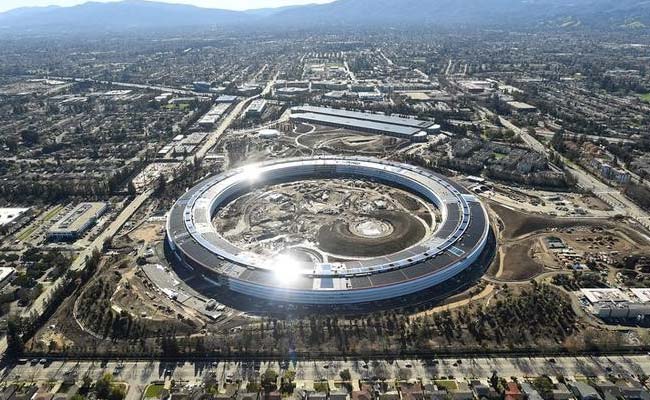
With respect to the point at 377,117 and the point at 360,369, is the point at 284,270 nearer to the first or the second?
the point at 360,369

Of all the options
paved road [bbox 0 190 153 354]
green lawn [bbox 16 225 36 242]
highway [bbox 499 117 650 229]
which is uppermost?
highway [bbox 499 117 650 229]

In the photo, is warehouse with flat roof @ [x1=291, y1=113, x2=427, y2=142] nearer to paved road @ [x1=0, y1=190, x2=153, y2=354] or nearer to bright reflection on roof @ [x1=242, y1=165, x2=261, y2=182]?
bright reflection on roof @ [x1=242, y1=165, x2=261, y2=182]

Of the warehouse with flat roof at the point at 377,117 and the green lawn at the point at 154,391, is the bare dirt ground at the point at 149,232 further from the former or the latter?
the warehouse with flat roof at the point at 377,117

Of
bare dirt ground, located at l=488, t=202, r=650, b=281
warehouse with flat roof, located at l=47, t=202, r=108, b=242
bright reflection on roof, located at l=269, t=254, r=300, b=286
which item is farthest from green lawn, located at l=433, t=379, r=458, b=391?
warehouse with flat roof, located at l=47, t=202, r=108, b=242

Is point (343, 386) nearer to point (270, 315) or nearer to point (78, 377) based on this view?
point (270, 315)

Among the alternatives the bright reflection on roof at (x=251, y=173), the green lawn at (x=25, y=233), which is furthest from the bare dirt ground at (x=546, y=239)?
the green lawn at (x=25, y=233)
